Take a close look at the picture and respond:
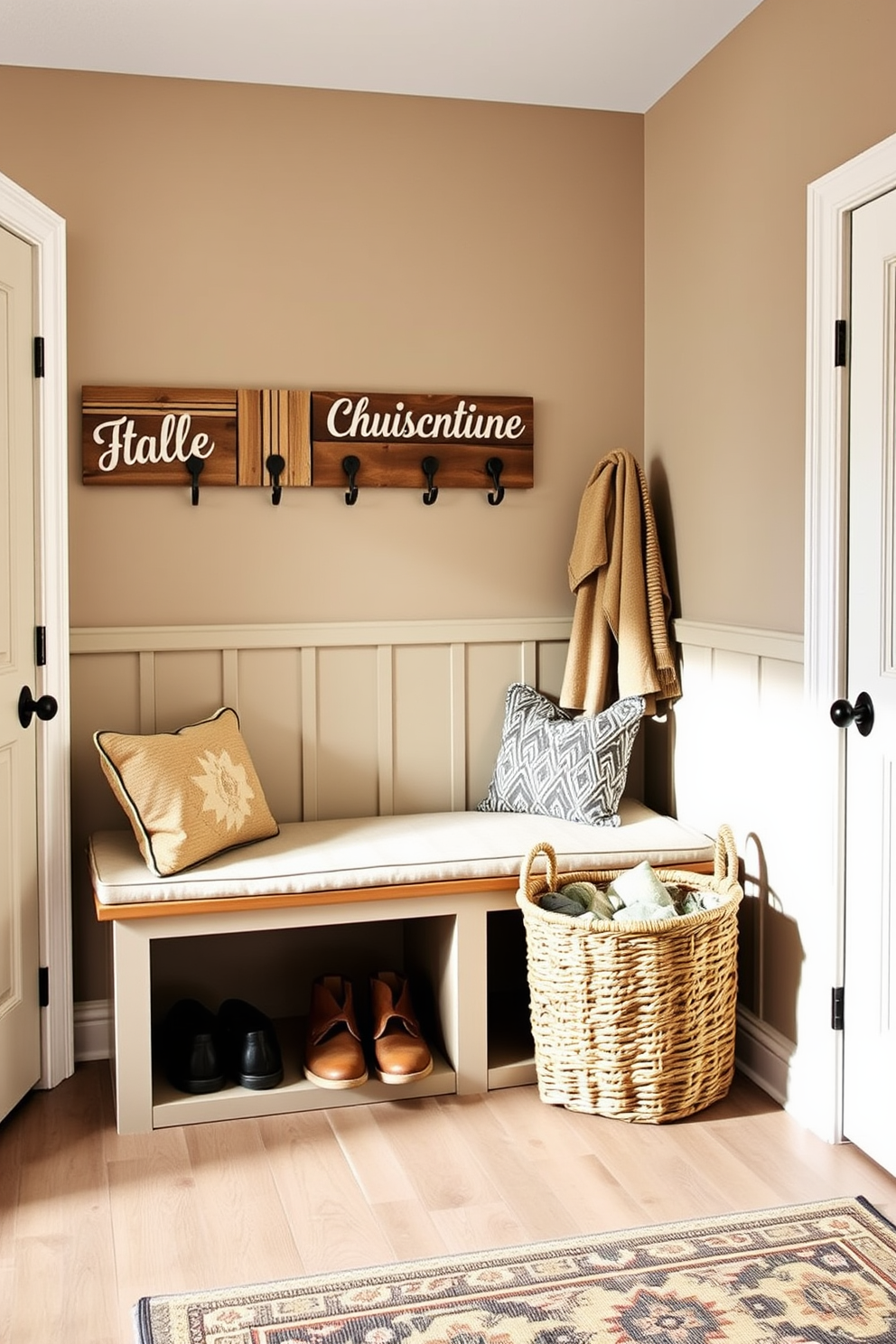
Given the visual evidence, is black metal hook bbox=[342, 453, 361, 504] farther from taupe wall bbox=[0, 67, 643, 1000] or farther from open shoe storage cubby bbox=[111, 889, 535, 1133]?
open shoe storage cubby bbox=[111, 889, 535, 1133]

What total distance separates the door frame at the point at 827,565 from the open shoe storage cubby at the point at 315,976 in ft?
2.32

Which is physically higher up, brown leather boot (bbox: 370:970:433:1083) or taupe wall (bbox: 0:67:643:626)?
taupe wall (bbox: 0:67:643:626)

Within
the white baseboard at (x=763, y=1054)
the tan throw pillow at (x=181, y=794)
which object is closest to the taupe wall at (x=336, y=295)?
the tan throw pillow at (x=181, y=794)

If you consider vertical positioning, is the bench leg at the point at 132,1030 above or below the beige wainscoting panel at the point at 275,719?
below

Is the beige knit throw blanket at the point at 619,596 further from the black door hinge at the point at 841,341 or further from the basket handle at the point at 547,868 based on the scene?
the black door hinge at the point at 841,341

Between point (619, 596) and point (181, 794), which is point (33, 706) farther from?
point (619, 596)

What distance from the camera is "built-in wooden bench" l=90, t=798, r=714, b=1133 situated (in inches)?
105

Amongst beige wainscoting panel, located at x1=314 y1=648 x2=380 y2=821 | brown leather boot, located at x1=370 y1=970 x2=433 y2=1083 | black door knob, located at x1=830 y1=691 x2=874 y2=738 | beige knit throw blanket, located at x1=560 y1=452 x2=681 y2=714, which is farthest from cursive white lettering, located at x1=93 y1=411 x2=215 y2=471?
black door knob, located at x1=830 y1=691 x2=874 y2=738

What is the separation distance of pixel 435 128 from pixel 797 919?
218 centimetres

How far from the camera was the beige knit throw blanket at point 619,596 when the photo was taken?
3.19 meters

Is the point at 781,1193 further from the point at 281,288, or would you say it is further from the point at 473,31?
the point at 473,31

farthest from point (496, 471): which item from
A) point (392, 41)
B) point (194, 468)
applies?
point (392, 41)

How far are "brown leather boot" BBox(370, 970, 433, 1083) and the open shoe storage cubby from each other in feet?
0.22

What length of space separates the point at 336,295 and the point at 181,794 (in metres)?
1.35
